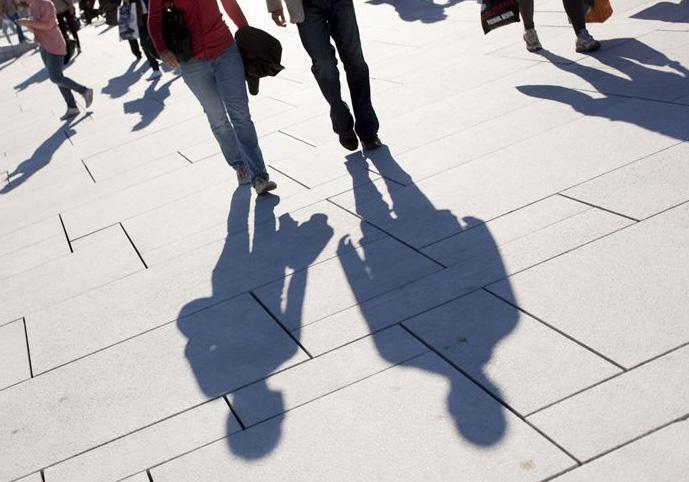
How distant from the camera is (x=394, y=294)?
4.36m

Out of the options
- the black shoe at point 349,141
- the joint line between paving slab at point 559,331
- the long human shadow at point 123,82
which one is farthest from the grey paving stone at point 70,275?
the long human shadow at point 123,82

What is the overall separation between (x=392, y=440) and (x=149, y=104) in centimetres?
849

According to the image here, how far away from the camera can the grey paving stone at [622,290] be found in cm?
347

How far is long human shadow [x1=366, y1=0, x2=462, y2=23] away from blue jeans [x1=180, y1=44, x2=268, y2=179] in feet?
17.1

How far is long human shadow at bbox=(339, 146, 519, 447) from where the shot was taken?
128 inches

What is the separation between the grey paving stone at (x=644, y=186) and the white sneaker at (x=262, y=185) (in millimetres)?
2176

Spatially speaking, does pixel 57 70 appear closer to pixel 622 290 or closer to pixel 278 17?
pixel 278 17

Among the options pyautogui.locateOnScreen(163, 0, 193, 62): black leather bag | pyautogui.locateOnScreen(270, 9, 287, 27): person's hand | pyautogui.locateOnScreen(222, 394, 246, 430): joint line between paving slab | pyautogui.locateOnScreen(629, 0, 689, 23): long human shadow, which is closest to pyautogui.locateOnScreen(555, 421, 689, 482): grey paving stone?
pyautogui.locateOnScreen(222, 394, 246, 430): joint line between paving slab

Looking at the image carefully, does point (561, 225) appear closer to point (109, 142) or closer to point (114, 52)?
point (109, 142)

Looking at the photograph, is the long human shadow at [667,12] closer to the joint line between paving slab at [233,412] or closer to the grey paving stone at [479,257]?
the grey paving stone at [479,257]

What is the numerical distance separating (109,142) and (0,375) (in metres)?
5.17

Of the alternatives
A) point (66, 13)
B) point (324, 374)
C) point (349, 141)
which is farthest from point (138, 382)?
point (66, 13)

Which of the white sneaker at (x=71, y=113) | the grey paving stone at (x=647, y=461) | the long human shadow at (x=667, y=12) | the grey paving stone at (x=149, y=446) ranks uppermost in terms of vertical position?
the grey paving stone at (x=647, y=461)

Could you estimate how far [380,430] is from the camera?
10.9 ft
